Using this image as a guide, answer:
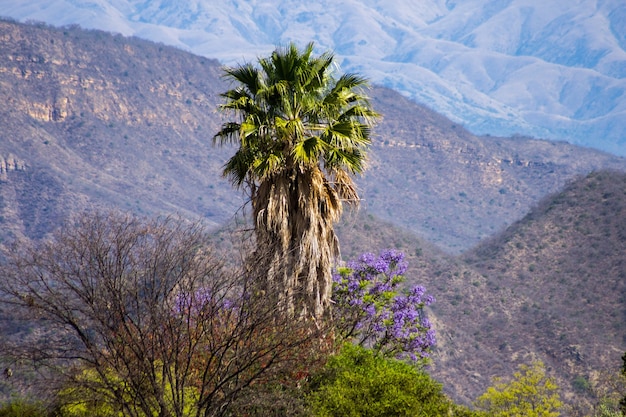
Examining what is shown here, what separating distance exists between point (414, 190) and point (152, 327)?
446 feet

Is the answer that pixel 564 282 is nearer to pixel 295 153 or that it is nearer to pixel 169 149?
Answer: pixel 295 153

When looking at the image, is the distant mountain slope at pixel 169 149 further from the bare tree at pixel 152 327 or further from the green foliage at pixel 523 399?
the bare tree at pixel 152 327

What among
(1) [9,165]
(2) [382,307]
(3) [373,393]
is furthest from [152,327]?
(1) [9,165]

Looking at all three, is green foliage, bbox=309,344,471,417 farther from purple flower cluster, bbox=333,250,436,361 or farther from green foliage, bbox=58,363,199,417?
purple flower cluster, bbox=333,250,436,361

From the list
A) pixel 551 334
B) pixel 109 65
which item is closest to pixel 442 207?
pixel 109 65

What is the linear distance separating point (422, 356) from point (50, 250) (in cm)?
1069

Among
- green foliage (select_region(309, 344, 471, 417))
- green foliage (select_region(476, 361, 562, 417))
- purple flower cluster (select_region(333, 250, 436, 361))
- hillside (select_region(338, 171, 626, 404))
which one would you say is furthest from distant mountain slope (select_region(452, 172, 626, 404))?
green foliage (select_region(309, 344, 471, 417))

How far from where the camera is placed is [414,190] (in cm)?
14875

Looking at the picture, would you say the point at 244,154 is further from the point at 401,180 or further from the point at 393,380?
the point at 401,180

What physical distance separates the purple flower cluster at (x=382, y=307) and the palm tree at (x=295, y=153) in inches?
152

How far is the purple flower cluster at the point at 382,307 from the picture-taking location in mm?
21031

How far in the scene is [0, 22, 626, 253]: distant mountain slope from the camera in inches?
4451

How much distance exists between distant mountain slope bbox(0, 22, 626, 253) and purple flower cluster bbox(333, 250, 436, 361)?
264 feet

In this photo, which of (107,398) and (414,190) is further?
(414,190)
